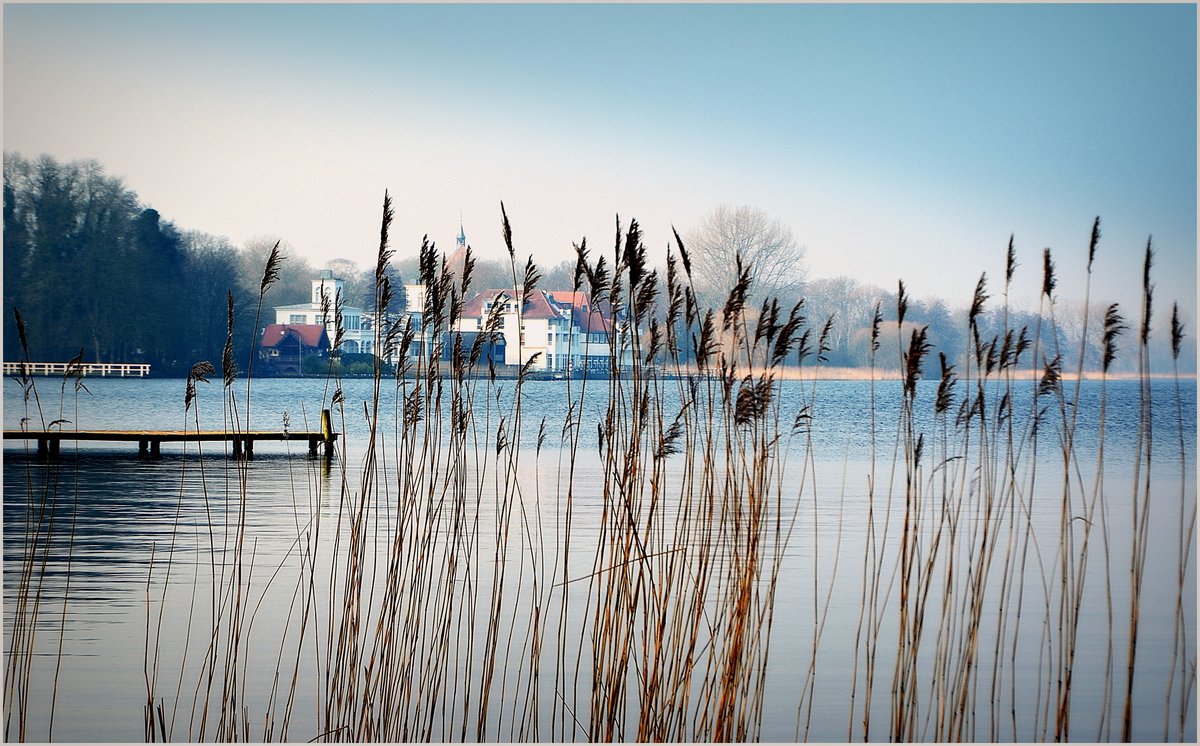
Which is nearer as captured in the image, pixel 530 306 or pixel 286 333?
pixel 530 306

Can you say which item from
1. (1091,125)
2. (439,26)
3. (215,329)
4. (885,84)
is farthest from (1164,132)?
(215,329)

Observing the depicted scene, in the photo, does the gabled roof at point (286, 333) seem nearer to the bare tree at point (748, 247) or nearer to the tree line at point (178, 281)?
the tree line at point (178, 281)

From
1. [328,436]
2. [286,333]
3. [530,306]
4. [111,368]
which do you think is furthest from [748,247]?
[328,436]

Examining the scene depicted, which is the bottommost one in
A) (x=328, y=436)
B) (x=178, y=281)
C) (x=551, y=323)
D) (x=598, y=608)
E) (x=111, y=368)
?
(x=328, y=436)

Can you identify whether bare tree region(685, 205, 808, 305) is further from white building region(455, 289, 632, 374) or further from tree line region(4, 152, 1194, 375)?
white building region(455, 289, 632, 374)

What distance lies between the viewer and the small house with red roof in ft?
16.7

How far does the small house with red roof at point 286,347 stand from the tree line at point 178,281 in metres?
0.16

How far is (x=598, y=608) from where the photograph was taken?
7.40 feet

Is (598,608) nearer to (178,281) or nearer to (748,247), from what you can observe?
(748,247)

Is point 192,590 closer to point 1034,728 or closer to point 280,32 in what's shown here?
point 280,32

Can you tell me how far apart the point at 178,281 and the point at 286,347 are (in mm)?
1168

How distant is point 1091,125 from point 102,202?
5014mm

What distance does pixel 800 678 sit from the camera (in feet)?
11.3

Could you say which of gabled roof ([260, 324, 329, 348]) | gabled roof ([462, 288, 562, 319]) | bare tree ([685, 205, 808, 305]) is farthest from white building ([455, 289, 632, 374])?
gabled roof ([260, 324, 329, 348])
